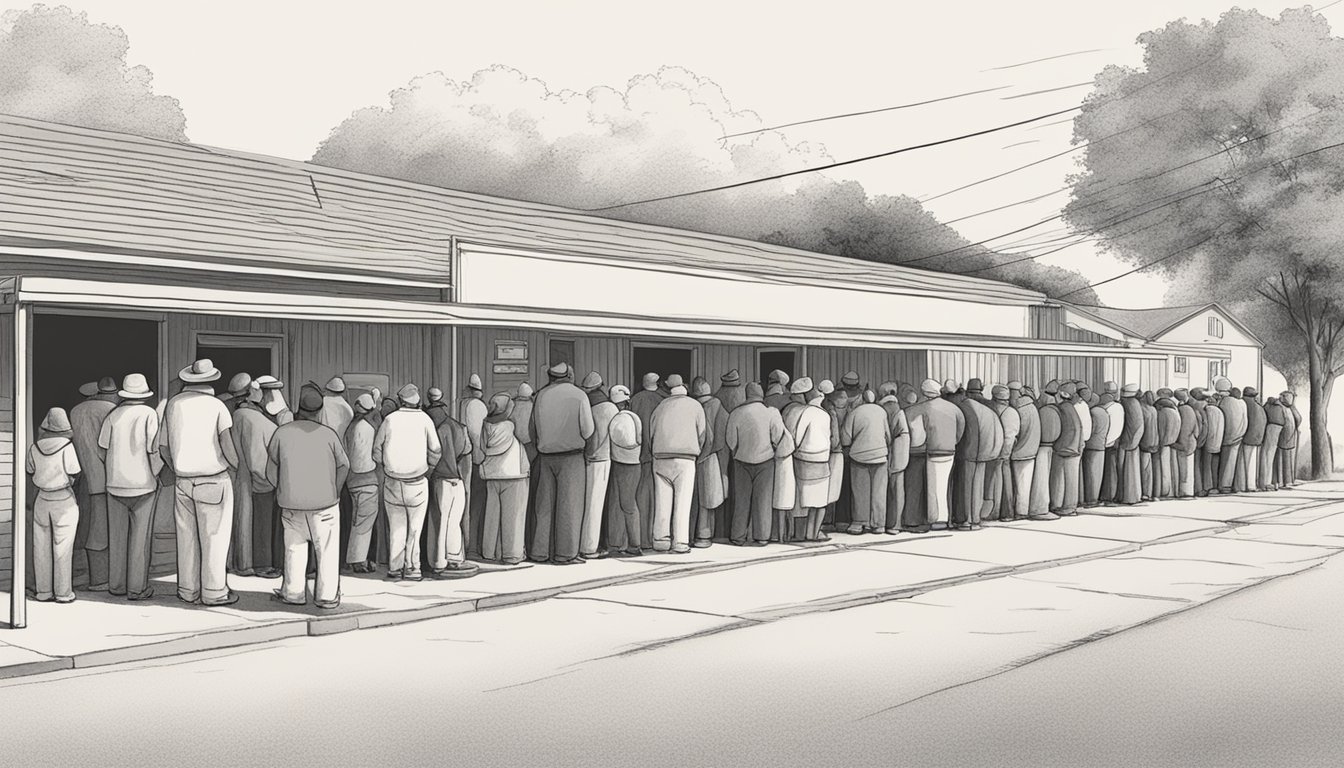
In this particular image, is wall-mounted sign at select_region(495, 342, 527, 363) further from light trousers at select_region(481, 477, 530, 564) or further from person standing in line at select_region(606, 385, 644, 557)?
light trousers at select_region(481, 477, 530, 564)

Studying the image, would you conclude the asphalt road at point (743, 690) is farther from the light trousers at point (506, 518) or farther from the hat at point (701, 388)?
the hat at point (701, 388)

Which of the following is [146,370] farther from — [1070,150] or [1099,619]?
[1070,150]

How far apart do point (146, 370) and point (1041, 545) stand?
9759 mm

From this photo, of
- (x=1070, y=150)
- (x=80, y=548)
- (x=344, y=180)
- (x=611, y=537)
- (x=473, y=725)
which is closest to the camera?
(x=473, y=725)

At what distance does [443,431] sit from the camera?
12344mm

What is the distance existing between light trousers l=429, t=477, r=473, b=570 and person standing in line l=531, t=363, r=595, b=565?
43.7 inches

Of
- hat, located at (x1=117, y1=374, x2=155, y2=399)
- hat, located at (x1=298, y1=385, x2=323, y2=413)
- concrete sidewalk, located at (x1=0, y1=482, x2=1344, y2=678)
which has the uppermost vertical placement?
hat, located at (x1=117, y1=374, x2=155, y2=399)

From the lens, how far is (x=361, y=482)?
12.4m

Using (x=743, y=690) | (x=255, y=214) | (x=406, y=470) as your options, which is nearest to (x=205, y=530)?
(x=406, y=470)

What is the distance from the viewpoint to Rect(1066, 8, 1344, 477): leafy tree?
33594 millimetres

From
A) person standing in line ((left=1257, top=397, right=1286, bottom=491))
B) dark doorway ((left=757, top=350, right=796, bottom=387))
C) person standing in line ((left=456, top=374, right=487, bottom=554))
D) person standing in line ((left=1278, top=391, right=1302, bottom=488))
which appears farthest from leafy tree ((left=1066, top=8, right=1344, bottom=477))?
person standing in line ((left=456, top=374, right=487, bottom=554))

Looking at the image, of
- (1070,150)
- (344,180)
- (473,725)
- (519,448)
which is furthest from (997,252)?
(473,725)

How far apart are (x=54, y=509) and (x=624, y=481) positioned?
556 cm

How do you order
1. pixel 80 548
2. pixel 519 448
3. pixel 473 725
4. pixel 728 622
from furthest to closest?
pixel 519 448 → pixel 80 548 → pixel 728 622 → pixel 473 725
